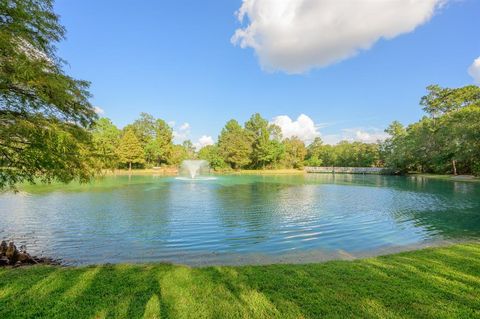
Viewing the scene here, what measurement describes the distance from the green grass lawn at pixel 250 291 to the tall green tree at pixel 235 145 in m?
67.6

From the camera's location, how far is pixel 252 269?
→ 19.2ft

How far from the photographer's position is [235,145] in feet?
243

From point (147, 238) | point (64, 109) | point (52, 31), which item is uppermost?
point (52, 31)

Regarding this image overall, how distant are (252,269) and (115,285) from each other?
106 inches

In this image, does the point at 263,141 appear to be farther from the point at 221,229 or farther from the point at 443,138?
the point at 221,229

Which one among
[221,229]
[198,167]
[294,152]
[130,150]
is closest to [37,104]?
[221,229]

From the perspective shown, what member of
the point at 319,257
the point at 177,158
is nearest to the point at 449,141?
the point at 319,257

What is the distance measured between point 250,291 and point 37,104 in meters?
5.94

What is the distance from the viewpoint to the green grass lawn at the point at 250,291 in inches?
153

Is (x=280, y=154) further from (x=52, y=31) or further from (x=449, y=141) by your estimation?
(x=52, y=31)

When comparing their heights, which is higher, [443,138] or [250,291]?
[443,138]

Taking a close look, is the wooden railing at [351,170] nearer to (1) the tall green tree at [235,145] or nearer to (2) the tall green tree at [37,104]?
→ (1) the tall green tree at [235,145]

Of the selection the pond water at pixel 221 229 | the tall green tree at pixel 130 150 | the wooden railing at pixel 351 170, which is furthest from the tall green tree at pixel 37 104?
the wooden railing at pixel 351 170

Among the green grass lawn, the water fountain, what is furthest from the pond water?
the water fountain
